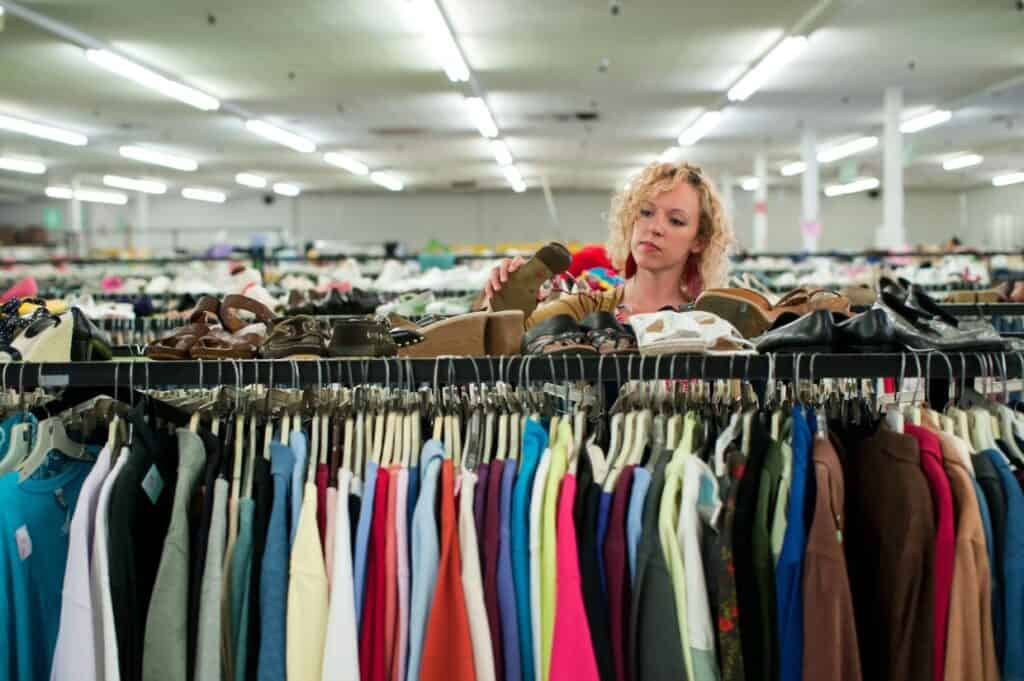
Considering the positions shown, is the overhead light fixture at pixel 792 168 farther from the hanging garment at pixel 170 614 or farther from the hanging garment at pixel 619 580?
the hanging garment at pixel 170 614

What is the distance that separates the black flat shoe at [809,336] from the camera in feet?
6.53

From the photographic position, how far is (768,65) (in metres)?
10.6

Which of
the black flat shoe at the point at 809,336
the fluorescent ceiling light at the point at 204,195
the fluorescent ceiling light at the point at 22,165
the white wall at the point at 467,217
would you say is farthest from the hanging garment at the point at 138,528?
the white wall at the point at 467,217

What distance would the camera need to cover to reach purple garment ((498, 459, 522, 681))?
178 centimetres

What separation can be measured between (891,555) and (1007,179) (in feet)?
87.7

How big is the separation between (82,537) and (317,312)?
3085 millimetres

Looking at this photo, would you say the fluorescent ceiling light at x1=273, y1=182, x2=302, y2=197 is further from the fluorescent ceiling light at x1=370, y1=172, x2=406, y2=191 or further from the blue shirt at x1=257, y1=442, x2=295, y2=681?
the blue shirt at x1=257, y1=442, x2=295, y2=681

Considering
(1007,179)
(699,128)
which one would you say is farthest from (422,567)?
(1007,179)

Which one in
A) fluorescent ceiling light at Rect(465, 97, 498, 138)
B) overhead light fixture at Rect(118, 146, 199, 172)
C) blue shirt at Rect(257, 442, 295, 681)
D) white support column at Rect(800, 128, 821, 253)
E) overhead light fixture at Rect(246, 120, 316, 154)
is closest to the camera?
blue shirt at Rect(257, 442, 295, 681)

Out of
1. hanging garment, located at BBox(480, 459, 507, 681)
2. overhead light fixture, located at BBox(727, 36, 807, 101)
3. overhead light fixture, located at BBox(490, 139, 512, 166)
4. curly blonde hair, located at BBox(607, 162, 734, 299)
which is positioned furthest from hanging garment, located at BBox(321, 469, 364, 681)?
overhead light fixture, located at BBox(490, 139, 512, 166)

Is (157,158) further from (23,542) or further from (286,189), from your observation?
(23,542)

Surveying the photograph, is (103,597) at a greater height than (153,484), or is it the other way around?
(153,484)

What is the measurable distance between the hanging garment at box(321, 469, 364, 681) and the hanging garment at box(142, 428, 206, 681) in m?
0.28

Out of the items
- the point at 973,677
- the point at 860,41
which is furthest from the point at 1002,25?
the point at 973,677
